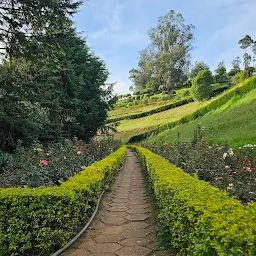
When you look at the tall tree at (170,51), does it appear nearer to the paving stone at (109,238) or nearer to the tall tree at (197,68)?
the tall tree at (197,68)

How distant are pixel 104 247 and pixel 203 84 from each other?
27044 millimetres

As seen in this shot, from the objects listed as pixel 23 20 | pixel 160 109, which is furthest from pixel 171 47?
pixel 23 20

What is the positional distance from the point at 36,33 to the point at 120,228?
23.9 feet

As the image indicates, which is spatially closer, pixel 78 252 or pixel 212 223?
pixel 212 223

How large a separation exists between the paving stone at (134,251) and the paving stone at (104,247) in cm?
9

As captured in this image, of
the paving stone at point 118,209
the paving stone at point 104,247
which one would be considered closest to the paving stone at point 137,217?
the paving stone at point 118,209

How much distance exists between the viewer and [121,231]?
3.39 m

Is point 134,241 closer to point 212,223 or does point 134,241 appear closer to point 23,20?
point 212,223

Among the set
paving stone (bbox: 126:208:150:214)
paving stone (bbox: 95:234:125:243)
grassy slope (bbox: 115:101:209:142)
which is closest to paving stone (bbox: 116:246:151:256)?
paving stone (bbox: 95:234:125:243)

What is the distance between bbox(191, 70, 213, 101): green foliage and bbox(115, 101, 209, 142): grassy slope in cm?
134

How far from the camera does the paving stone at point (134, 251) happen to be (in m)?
2.72

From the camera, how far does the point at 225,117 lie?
1625 centimetres

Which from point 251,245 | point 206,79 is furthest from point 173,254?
point 206,79

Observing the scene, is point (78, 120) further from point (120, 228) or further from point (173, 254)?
point (173, 254)
